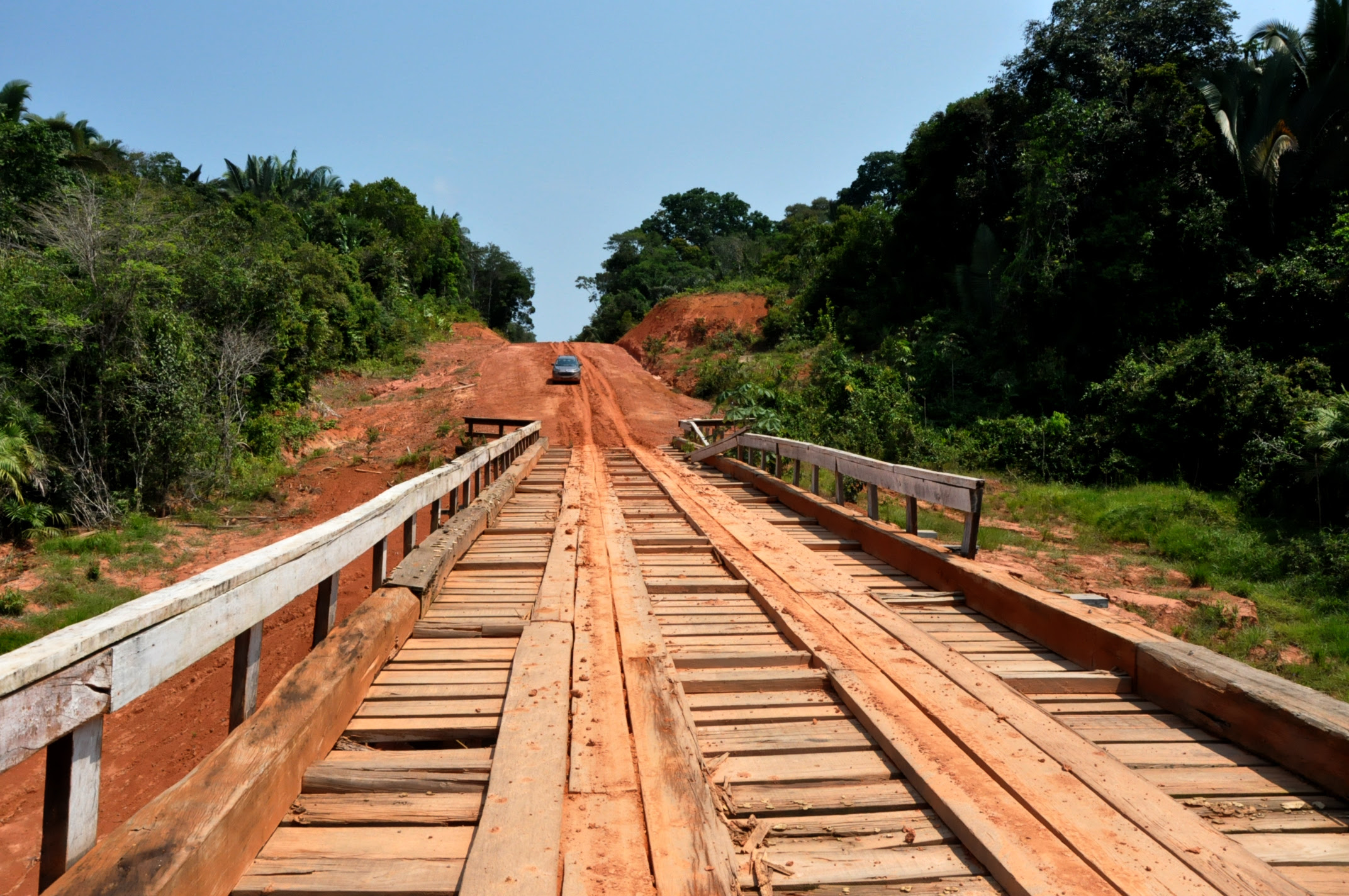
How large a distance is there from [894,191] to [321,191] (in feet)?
143

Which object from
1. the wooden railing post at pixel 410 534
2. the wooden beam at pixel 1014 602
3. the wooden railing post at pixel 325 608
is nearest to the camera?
the wooden railing post at pixel 325 608

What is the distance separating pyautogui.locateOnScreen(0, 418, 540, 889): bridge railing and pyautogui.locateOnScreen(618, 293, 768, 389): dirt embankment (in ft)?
106

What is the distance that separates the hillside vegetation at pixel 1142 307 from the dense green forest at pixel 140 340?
12386mm

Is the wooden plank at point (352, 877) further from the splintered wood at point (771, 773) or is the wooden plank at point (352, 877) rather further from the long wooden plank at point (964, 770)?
the long wooden plank at point (964, 770)

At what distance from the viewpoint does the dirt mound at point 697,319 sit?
38.3 meters

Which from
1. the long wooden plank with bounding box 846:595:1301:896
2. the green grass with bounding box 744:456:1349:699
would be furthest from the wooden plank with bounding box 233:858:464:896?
the green grass with bounding box 744:456:1349:699

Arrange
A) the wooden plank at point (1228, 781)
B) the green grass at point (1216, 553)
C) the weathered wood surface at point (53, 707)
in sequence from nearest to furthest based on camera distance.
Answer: the weathered wood surface at point (53, 707)
the wooden plank at point (1228, 781)
the green grass at point (1216, 553)

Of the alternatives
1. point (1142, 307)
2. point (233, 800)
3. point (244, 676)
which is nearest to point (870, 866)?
point (233, 800)

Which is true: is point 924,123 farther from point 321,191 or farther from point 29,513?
point 321,191

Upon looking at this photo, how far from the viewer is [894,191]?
6562 cm

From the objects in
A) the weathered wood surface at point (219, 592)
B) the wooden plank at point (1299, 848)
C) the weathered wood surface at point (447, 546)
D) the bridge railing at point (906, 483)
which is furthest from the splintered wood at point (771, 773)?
the bridge railing at point (906, 483)

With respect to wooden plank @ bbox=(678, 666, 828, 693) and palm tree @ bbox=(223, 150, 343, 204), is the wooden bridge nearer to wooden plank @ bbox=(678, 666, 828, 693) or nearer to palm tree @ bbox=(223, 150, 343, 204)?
wooden plank @ bbox=(678, 666, 828, 693)

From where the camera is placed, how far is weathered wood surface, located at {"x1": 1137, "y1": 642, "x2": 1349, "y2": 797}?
2.61m

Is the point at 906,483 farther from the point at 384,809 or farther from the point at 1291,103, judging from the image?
the point at 1291,103
